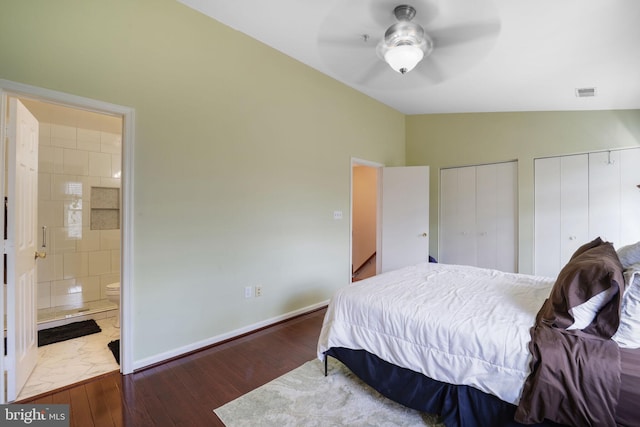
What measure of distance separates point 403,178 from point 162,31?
3.40m

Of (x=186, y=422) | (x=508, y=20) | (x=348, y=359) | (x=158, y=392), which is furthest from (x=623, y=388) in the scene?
(x=158, y=392)

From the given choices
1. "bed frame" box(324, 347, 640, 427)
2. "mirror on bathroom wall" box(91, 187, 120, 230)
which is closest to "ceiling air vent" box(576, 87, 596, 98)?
"bed frame" box(324, 347, 640, 427)

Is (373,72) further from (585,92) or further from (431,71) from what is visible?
(585,92)

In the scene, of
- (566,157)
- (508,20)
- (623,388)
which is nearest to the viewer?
(623,388)

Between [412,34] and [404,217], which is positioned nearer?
[412,34]

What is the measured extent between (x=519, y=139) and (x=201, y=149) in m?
4.00

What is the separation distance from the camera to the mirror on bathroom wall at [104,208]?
3.77 meters

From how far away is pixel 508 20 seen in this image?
2115 millimetres

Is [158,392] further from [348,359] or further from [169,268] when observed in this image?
[348,359]

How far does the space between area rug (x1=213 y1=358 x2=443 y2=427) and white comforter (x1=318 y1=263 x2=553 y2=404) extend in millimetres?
232

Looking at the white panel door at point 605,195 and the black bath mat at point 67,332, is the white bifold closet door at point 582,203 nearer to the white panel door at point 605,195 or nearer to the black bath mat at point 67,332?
the white panel door at point 605,195

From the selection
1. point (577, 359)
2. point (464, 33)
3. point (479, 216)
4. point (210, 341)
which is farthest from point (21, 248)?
point (479, 216)

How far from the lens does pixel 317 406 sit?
5.92 ft

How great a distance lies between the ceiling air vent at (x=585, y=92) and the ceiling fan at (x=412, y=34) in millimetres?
1269
